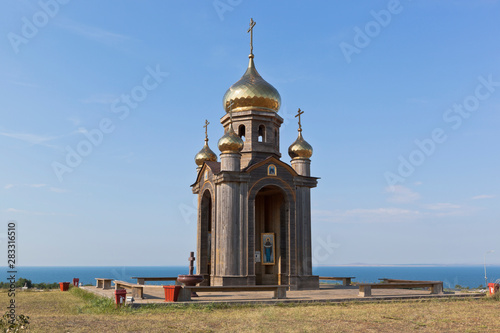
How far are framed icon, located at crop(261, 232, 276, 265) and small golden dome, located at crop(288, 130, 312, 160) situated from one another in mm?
4226

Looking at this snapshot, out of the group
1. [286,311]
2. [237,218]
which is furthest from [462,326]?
[237,218]

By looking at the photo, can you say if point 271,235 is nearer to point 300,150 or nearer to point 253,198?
point 253,198

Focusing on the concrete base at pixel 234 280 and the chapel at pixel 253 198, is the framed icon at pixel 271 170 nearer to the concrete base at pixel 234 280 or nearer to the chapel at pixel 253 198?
the chapel at pixel 253 198

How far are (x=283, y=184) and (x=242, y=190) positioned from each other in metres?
2.26

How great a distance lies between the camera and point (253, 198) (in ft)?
77.3

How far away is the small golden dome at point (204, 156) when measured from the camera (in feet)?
93.4

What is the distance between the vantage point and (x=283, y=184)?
2442 centimetres

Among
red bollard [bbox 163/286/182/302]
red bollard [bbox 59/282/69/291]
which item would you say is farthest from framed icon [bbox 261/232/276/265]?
red bollard [bbox 59/282/69/291]

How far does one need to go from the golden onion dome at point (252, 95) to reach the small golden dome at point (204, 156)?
2886 mm

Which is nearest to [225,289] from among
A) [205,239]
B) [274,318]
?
[274,318]

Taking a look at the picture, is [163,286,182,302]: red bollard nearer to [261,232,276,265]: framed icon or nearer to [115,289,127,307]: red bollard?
[115,289,127,307]: red bollard

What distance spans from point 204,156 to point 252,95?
4.75 meters

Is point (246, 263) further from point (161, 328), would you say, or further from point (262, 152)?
point (161, 328)

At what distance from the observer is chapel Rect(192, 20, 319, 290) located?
2300 centimetres
